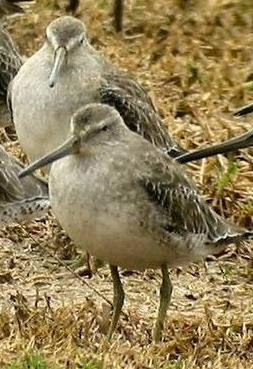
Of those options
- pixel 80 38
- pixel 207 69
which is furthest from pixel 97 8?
pixel 80 38

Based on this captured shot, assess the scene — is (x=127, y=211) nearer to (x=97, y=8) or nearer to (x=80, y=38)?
(x=80, y=38)

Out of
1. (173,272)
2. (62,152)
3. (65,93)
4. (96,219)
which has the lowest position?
(173,272)

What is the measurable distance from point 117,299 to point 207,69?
4526mm

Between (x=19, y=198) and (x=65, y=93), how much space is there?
2.24 feet

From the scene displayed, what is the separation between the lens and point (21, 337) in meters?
7.39

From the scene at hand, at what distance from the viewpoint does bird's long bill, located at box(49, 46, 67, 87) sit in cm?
893

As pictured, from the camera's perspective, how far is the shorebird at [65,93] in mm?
A: 8883

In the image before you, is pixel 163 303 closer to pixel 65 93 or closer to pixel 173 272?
pixel 173 272

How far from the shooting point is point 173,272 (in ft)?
30.5

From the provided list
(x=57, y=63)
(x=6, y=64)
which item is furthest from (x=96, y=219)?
(x=6, y=64)

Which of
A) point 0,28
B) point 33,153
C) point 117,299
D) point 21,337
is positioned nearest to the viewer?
point 21,337

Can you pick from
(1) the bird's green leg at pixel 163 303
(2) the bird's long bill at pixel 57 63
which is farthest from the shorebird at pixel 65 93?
(1) the bird's green leg at pixel 163 303

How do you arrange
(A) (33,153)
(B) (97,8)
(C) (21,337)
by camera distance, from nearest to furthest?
(C) (21,337) → (A) (33,153) → (B) (97,8)

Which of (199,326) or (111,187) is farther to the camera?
(199,326)
